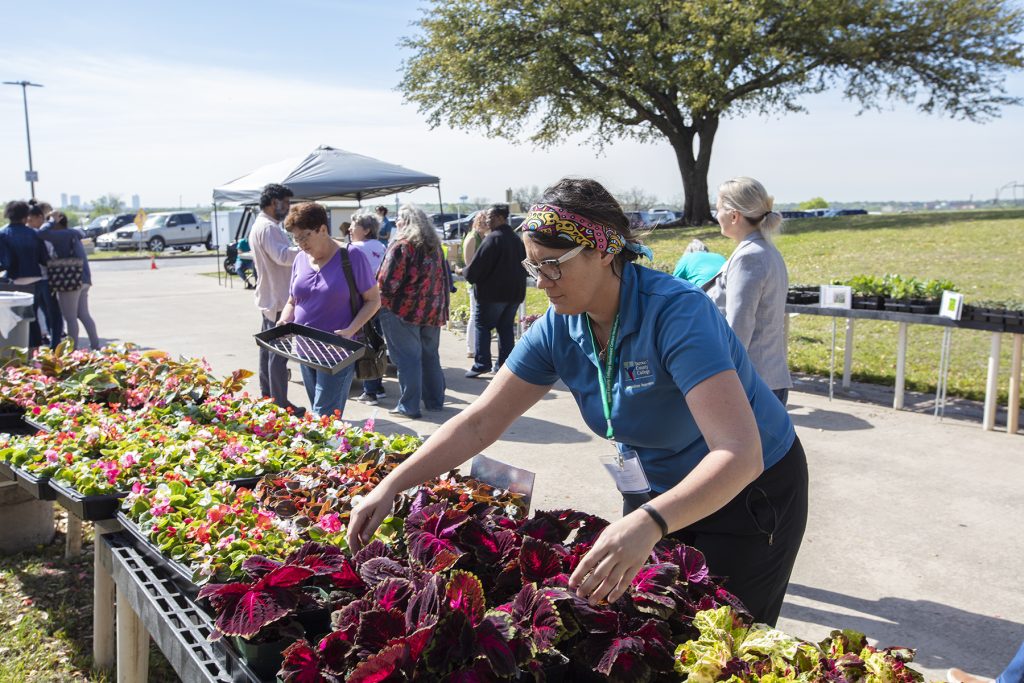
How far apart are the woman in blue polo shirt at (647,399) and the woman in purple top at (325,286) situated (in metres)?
3.31

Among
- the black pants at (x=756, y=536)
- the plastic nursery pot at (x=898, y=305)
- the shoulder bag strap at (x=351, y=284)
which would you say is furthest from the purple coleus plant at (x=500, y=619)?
the plastic nursery pot at (x=898, y=305)

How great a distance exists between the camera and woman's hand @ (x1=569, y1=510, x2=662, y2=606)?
4.69 feet

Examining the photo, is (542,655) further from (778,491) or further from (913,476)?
(913,476)

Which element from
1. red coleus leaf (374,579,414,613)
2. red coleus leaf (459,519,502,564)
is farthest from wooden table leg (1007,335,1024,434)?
red coleus leaf (374,579,414,613)

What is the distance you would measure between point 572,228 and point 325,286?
12.5 feet

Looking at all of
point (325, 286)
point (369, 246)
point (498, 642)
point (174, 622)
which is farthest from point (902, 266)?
point (498, 642)

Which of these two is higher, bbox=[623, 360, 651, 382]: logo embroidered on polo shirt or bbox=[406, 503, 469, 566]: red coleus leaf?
bbox=[623, 360, 651, 382]: logo embroidered on polo shirt

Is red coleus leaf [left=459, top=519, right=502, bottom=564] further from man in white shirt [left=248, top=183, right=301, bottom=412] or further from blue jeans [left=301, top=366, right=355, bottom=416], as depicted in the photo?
man in white shirt [left=248, top=183, right=301, bottom=412]

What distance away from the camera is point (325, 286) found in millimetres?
5461

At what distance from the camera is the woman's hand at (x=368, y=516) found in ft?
6.77

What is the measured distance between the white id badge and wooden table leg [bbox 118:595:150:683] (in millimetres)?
→ 1749

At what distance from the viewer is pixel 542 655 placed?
159 centimetres

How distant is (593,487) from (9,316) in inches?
175

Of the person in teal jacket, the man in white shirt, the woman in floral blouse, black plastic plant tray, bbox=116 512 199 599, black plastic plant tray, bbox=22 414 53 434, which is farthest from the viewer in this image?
the woman in floral blouse
